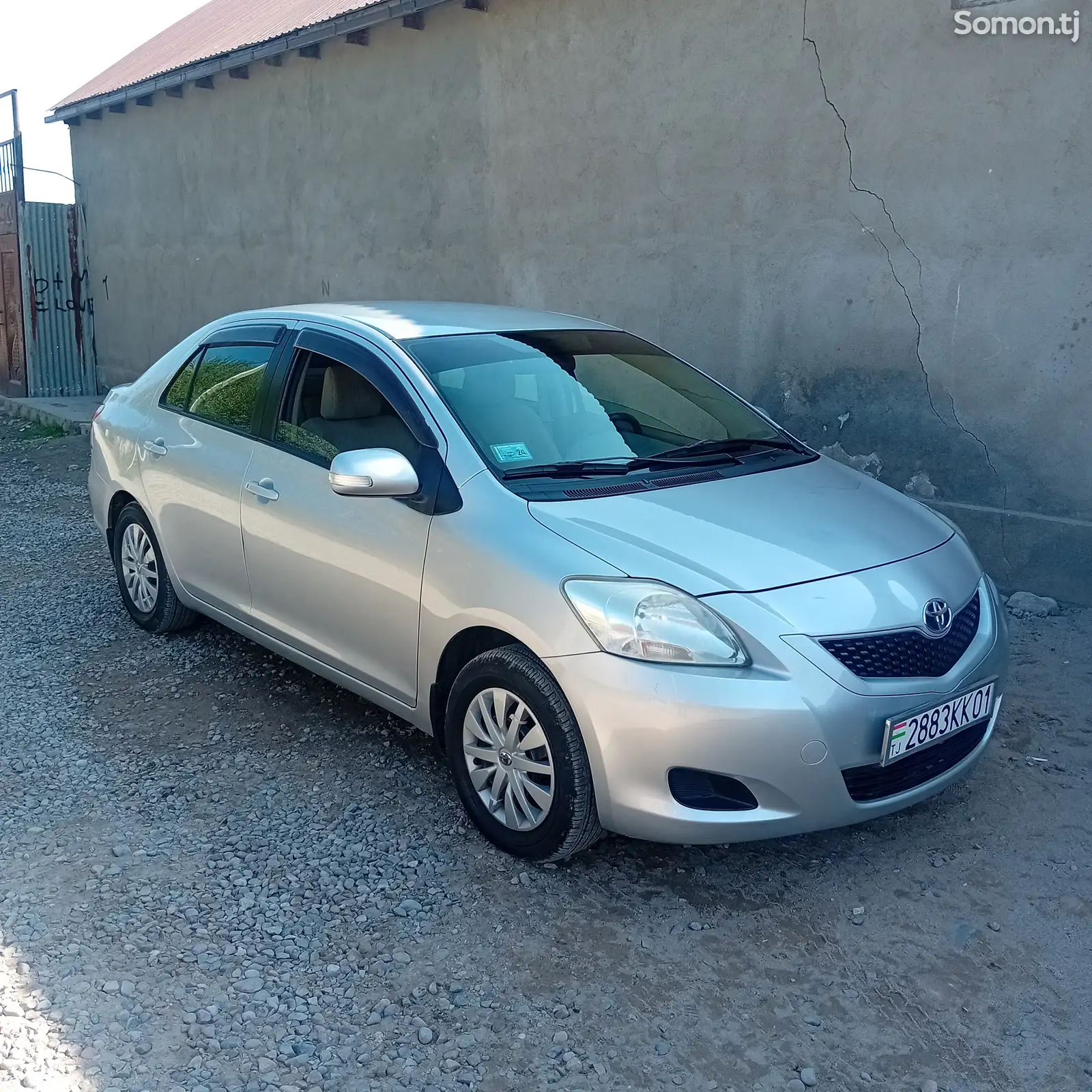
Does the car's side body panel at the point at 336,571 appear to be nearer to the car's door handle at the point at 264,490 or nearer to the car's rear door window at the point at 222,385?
the car's door handle at the point at 264,490

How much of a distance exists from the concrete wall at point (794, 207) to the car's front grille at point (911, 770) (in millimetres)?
2731

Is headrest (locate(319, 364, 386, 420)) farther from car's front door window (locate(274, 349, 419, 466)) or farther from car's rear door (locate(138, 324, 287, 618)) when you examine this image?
car's rear door (locate(138, 324, 287, 618))

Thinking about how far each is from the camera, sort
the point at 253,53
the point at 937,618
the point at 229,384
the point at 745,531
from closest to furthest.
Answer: the point at 937,618 < the point at 745,531 < the point at 229,384 < the point at 253,53

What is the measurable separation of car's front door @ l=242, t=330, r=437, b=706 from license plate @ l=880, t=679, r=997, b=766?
4.99 ft

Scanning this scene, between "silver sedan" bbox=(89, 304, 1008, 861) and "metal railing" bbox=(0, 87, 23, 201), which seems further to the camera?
"metal railing" bbox=(0, 87, 23, 201)

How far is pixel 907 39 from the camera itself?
6035 mm

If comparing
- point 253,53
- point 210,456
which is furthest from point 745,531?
point 253,53

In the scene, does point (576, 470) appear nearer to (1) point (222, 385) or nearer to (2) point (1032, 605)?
(1) point (222, 385)

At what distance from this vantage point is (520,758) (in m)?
3.27

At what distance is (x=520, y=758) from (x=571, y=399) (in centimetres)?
143

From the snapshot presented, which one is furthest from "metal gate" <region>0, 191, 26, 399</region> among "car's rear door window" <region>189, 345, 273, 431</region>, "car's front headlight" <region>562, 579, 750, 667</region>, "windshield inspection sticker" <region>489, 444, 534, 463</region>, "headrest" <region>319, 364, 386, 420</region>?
"car's front headlight" <region>562, 579, 750, 667</region>

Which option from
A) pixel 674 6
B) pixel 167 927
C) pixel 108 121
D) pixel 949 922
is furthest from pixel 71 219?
pixel 949 922

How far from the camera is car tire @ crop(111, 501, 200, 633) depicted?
5.21 meters

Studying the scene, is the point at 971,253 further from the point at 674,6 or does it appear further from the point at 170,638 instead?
the point at 170,638
